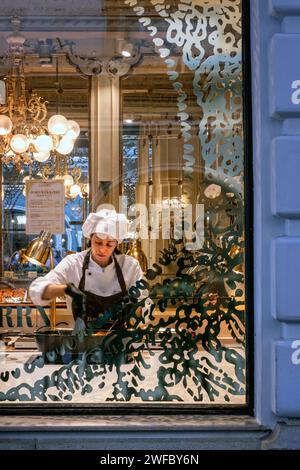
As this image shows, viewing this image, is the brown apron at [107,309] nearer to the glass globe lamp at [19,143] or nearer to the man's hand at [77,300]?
the man's hand at [77,300]

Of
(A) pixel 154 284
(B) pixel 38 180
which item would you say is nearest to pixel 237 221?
(A) pixel 154 284

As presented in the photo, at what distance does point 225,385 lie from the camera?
3.60 metres

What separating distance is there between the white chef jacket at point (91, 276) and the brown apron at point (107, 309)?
2 cm

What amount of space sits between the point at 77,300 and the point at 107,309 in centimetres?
19

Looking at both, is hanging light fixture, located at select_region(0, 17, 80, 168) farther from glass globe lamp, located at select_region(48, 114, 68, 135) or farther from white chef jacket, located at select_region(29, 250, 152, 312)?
white chef jacket, located at select_region(29, 250, 152, 312)

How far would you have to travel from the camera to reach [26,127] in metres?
5.09

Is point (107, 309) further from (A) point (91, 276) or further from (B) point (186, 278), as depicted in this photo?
(B) point (186, 278)

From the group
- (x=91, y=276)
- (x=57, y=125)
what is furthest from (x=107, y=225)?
(x=57, y=125)

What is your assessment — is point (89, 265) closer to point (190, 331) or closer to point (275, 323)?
point (190, 331)

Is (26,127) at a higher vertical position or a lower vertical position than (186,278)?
higher

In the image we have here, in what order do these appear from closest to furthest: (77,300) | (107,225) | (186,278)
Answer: (186,278), (77,300), (107,225)

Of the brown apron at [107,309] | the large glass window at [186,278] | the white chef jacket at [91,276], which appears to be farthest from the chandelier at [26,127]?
the brown apron at [107,309]

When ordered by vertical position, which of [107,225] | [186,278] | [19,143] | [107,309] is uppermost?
[19,143]

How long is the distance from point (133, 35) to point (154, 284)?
156cm
